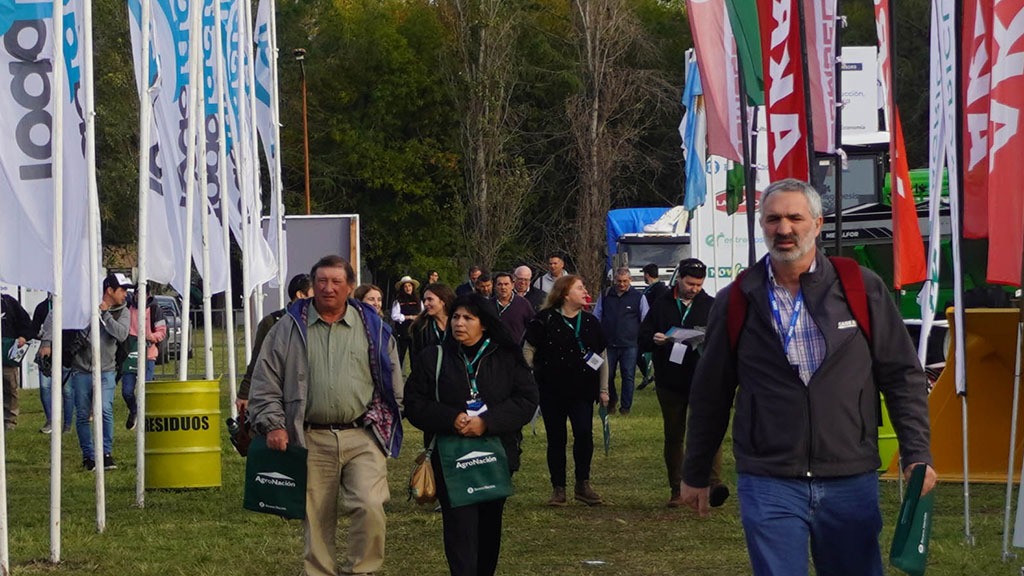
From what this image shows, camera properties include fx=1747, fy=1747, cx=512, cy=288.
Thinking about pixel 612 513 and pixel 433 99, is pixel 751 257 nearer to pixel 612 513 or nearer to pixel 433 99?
pixel 612 513

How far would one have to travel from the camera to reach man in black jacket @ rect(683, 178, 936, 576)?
5898 millimetres

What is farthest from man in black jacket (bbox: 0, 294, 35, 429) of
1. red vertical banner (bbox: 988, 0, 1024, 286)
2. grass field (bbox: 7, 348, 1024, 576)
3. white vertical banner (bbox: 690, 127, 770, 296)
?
red vertical banner (bbox: 988, 0, 1024, 286)

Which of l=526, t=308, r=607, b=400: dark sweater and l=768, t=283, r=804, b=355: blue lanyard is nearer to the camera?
l=768, t=283, r=804, b=355: blue lanyard

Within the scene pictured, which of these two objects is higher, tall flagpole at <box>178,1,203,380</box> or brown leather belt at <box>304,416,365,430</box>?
tall flagpole at <box>178,1,203,380</box>

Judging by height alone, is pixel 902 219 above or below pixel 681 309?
above

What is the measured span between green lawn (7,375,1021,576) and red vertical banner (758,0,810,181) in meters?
2.62

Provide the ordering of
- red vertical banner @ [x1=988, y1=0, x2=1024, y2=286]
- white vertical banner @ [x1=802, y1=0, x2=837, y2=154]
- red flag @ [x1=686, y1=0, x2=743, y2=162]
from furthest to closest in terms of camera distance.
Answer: red flag @ [x1=686, y1=0, x2=743, y2=162], white vertical banner @ [x1=802, y1=0, x2=837, y2=154], red vertical banner @ [x1=988, y1=0, x2=1024, y2=286]

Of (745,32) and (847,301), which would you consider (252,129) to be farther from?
(847,301)

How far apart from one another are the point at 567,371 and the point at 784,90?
307 cm

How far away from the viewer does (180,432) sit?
14852mm

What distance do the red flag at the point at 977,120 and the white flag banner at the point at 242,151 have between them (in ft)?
31.5

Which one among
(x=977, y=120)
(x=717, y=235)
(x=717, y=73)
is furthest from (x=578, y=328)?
(x=717, y=235)

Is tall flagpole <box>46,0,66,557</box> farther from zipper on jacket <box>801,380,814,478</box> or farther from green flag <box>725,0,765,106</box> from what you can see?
zipper on jacket <box>801,380,814,478</box>

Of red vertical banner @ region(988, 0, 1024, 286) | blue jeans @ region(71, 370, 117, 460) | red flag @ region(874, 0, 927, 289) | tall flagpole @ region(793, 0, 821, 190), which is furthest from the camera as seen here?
blue jeans @ region(71, 370, 117, 460)
